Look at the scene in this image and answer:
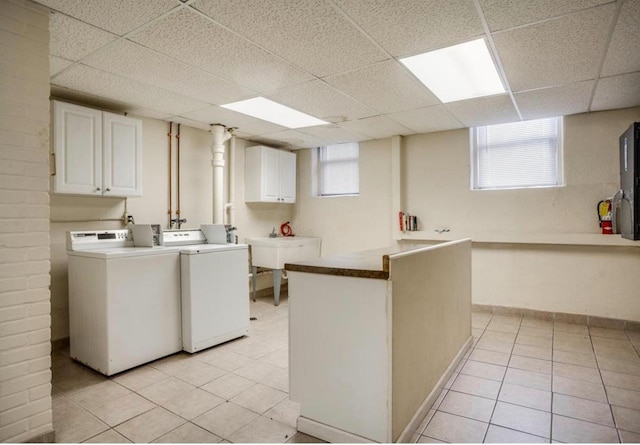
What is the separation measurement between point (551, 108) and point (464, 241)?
199cm

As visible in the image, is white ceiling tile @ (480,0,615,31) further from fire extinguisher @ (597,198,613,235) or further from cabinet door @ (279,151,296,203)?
cabinet door @ (279,151,296,203)

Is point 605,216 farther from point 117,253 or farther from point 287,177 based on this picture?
point 117,253

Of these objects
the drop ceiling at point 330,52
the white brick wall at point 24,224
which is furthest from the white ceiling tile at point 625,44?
the white brick wall at point 24,224

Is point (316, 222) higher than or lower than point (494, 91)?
lower

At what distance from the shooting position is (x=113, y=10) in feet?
6.84

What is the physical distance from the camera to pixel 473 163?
4.87 m

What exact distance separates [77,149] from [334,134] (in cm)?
315

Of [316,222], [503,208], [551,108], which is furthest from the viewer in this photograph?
[316,222]

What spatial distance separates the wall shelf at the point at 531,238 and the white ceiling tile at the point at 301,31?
Answer: 9.47ft

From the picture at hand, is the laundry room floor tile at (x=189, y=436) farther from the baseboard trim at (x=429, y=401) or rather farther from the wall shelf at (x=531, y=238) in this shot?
the wall shelf at (x=531, y=238)

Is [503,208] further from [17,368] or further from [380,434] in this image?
[17,368]

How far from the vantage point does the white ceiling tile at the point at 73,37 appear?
2.21 metres

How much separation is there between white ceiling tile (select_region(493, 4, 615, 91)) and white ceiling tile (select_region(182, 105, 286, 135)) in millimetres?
2791

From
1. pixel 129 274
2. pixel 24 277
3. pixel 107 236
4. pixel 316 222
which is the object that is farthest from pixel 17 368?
pixel 316 222
